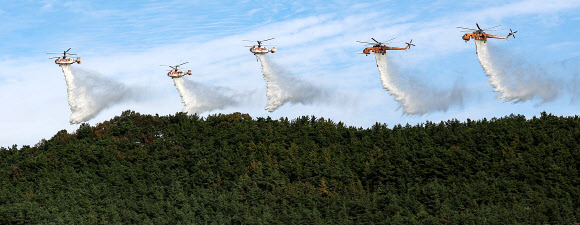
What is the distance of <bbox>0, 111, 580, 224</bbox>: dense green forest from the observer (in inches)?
2488

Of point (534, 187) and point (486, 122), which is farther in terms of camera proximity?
point (486, 122)

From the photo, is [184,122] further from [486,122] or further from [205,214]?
[486,122]

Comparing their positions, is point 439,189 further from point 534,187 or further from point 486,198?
point 534,187

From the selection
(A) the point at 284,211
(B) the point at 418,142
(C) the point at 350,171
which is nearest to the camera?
(A) the point at 284,211

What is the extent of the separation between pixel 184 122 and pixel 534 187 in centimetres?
4304

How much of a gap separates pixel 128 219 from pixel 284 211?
13.1 m

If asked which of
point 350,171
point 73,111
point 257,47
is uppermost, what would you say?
point 257,47

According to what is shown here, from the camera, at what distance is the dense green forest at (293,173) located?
63188 millimetres

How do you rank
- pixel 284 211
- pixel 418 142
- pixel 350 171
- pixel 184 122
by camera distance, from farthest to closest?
pixel 184 122, pixel 418 142, pixel 350 171, pixel 284 211

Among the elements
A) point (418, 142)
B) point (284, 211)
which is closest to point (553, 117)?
point (418, 142)

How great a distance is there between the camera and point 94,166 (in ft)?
268

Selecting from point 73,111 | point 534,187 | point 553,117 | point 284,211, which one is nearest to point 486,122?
point 553,117

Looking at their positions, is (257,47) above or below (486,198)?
above

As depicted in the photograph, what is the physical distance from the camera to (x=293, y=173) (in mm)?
75625
